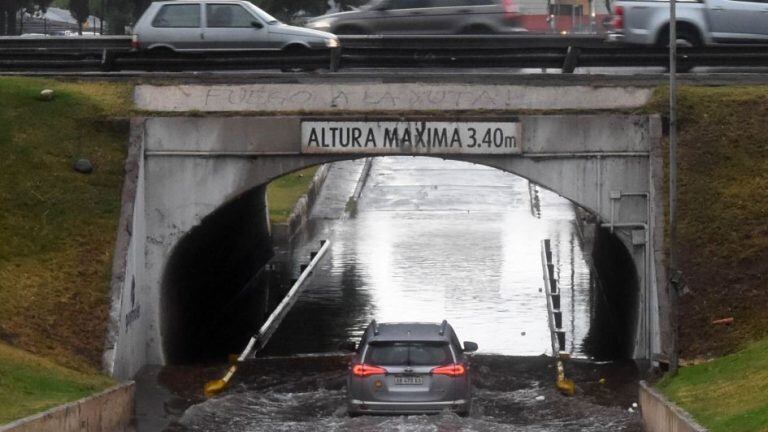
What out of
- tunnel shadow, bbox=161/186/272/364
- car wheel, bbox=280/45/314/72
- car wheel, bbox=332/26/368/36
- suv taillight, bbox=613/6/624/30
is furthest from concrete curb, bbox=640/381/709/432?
car wheel, bbox=332/26/368/36

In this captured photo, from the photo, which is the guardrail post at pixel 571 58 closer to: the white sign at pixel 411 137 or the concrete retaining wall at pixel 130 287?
the white sign at pixel 411 137

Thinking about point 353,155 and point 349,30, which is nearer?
point 353,155

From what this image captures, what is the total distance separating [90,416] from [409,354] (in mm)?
4154

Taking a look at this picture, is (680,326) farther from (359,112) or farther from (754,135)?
(359,112)

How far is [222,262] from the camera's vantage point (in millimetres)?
32156

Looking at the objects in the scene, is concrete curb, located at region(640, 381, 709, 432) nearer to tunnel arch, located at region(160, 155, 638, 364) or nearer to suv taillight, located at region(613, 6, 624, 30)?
tunnel arch, located at region(160, 155, 638, 364)

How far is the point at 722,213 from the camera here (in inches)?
917

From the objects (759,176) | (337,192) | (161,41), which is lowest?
(337,192)

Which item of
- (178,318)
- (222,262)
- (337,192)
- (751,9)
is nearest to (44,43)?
(222,262)

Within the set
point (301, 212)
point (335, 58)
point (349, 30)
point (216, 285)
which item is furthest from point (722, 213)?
point (301, 212)

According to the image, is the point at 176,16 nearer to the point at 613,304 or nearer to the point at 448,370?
the point at 613,304

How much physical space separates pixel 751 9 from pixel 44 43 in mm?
14870

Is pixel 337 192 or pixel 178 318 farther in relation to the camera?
pixel 337 192

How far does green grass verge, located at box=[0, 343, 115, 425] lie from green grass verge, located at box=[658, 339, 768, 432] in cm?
727
